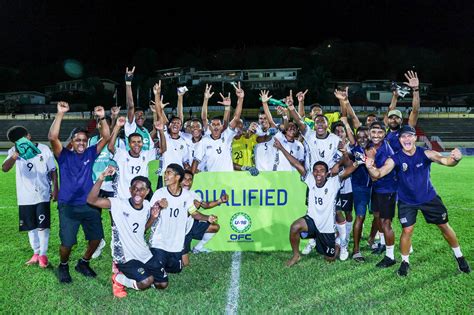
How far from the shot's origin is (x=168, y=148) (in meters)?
8.30

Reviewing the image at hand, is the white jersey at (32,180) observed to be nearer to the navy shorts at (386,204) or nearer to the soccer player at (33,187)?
A: the soccer player at (33,187)

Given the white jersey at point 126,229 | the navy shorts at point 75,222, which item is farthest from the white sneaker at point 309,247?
the navy shorts at point 75,222

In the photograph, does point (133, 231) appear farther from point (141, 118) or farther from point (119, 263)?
point (141, 118)

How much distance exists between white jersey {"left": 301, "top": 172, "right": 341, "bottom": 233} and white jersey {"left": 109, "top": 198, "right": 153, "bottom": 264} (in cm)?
268

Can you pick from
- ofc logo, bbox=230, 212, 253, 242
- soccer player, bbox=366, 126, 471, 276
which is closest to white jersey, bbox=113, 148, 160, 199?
ofc logo, bbox=230, 212, 253, 242

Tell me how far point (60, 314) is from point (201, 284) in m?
1.83

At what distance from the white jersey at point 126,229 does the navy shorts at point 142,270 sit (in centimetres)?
8

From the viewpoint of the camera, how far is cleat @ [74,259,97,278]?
6.21 m

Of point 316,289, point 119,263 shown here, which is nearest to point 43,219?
point 119,263

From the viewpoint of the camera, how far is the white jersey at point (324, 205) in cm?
668

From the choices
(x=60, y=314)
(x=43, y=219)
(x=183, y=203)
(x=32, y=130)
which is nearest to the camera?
(x=60, y=314)

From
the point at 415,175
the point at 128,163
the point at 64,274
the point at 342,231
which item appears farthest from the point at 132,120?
the point at 415,175

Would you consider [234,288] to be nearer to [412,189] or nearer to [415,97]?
[412,189]

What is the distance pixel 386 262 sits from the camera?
6539mm
